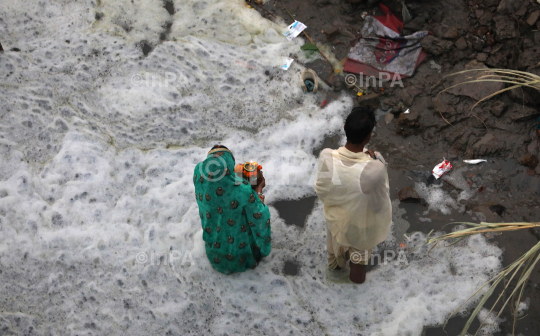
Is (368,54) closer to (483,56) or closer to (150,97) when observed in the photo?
(483,56)

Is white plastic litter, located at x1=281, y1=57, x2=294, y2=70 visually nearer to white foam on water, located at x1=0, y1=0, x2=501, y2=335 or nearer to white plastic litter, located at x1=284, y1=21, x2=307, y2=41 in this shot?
white foam on water, located at x1=0, y1=0, x2=501, y2=335

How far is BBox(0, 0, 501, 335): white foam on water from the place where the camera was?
3514 mm

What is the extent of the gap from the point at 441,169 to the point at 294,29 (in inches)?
101

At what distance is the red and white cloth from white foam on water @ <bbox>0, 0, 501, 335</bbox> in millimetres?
593

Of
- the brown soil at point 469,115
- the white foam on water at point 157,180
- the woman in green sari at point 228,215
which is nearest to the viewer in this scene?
the woman in green sari at point 228,215

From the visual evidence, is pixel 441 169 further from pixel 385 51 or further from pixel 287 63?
pixel 287 63

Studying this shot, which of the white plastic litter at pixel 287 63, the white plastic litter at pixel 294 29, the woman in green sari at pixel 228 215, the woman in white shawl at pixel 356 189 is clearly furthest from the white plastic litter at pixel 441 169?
the white plastic litter at pixel 294 29

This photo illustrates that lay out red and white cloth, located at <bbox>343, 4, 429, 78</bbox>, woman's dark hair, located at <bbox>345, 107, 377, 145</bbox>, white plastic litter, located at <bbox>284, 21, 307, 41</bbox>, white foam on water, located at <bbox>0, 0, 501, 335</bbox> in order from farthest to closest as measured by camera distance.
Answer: white plastic litter, located at <bbox>284, 21, 307, 41</bbox> < red and white cloth, located at <bbox>343, 4, 429, 78</bbox> < white foam on water, located at <bbox>0, 0, 501, 335</bbox> < woman's dark hair, located at <bbox>345, 107, 377, 145</bbox>

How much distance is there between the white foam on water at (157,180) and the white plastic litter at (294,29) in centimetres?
13

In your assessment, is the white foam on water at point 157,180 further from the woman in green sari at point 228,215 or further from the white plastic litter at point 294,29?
the woman in green sari at point 228,215

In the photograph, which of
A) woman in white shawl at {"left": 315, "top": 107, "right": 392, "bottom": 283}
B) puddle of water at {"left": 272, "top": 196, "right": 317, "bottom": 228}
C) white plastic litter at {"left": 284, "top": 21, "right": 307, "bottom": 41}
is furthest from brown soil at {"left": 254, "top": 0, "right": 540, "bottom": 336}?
woman in white shawl at {"left": 315, "top": 107, "right": 392, "bottom": 283}

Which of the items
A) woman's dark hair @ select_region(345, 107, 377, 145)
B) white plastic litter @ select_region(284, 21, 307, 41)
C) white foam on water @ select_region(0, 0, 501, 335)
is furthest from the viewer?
white plastic litter @ select_region(284, 21, 307, 41)

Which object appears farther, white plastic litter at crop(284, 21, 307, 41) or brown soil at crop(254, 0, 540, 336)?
white plastic litter at crop(284, 21, 307, 41)

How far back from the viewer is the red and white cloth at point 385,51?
5.01m
